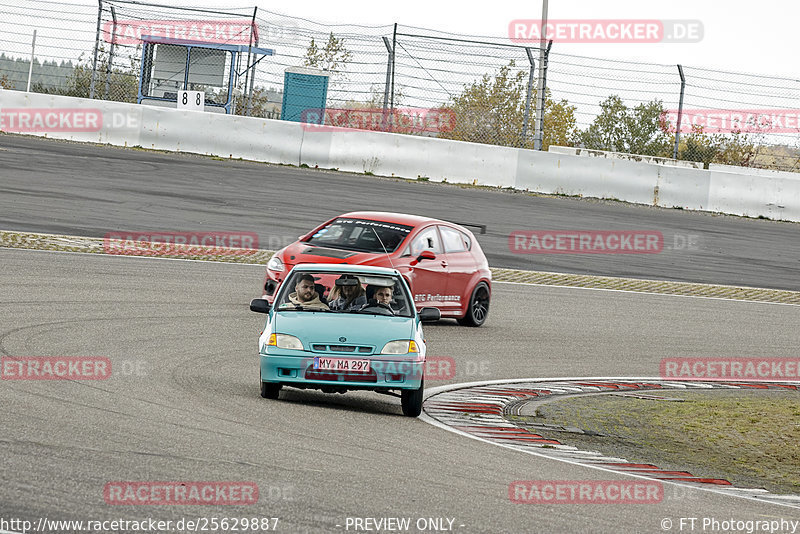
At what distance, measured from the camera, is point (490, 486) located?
7145 mm

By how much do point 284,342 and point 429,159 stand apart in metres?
21.2

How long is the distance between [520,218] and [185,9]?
11017mm

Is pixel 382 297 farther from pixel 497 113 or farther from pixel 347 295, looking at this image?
pixel 497 113

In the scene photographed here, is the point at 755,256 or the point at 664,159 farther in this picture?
the point at 664,159

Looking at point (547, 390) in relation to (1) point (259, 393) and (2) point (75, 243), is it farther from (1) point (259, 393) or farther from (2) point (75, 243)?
(2) point (75, 243)

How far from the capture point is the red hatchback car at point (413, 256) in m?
14.6

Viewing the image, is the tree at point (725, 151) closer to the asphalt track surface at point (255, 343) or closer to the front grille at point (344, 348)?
the asphalt track surface at point (255, 343)

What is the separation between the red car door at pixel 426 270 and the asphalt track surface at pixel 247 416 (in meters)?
0.46

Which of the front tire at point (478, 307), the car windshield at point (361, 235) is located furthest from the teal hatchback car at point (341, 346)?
the front tire at point (478, 307)

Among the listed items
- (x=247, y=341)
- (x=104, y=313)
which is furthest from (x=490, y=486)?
(x=104, y=313)

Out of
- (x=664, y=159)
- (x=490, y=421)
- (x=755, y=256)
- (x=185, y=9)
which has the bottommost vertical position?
(x=490, y=421)

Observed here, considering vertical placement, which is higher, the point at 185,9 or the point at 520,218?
the point at 185,9

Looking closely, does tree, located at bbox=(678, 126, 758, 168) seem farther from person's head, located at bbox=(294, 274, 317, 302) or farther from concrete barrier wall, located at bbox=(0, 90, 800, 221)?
person's head, located at bbox=(294, 274, 317, 302)

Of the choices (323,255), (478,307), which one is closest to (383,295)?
(323,255)
